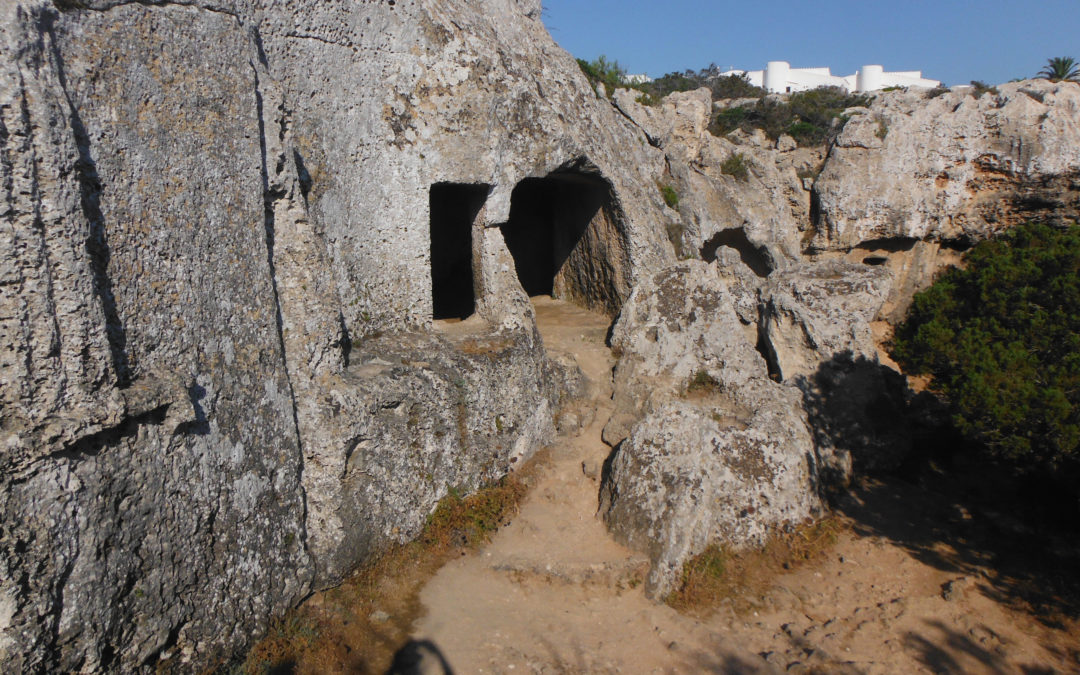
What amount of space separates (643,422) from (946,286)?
595 centimetres

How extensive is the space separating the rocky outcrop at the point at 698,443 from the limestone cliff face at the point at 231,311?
3.88ft

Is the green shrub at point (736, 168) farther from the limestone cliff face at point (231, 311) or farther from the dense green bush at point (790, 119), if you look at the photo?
the limestone cliff face at point (231, 311)

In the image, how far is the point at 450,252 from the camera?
1112cm

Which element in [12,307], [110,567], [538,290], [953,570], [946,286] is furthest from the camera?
[538,290]

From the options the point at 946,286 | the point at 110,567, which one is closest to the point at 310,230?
the point at 110,567

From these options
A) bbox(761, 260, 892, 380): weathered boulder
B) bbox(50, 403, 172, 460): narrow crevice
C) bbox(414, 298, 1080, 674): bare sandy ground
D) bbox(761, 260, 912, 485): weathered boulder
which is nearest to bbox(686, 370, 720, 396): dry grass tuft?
bbox(761, 260, 912, 485): weathered boulder

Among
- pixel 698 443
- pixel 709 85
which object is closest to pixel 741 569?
pixel 698 443

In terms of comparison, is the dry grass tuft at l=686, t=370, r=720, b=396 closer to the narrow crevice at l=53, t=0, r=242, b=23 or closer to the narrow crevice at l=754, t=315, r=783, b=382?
the narrow crevice at l=754, t=315, r=783, b=382

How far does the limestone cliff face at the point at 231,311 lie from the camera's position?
153 inches

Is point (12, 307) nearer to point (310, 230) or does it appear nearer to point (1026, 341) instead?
point (310, 230)

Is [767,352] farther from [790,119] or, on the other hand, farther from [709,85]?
[709,85]

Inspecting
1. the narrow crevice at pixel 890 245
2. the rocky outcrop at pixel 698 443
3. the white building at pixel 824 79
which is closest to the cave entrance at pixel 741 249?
the narrow crevice at pixel 890 245

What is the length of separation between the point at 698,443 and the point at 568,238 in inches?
190

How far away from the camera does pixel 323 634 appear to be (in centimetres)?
517
